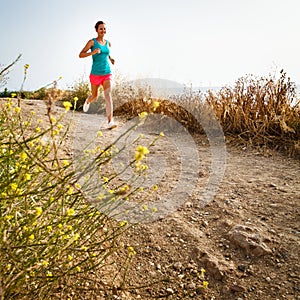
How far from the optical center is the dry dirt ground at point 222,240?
1981 mm

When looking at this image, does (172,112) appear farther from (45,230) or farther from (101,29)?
(45,230)

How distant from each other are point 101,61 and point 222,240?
427cm

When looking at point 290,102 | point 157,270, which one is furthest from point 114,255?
point 290,102

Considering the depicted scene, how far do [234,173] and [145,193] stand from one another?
1.29 metres

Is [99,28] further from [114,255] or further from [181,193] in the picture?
[114,255]

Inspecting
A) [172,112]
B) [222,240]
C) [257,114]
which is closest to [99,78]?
[172,112]

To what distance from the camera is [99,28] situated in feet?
18.7

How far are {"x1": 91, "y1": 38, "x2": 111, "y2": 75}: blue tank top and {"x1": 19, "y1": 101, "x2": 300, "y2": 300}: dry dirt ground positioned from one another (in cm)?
260

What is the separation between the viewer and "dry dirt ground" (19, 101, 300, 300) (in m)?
1.98

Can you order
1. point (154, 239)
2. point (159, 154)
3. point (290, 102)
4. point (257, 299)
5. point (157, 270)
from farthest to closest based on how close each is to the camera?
point (290, 102) → point (159, 154) → point (154, 239) → point (157, 270) → point (257, 299)

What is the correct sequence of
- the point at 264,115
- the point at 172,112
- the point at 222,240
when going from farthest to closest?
1. the point at 172,112
2. the point at 264,115
3. the point at 222,240

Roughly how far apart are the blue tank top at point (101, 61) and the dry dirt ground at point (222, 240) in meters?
2.60

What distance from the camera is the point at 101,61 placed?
5.80 metres

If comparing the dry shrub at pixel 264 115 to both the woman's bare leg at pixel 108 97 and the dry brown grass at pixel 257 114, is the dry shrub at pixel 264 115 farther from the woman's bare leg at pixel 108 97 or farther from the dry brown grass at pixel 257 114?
the woman's bare leg at pixel 108 97
